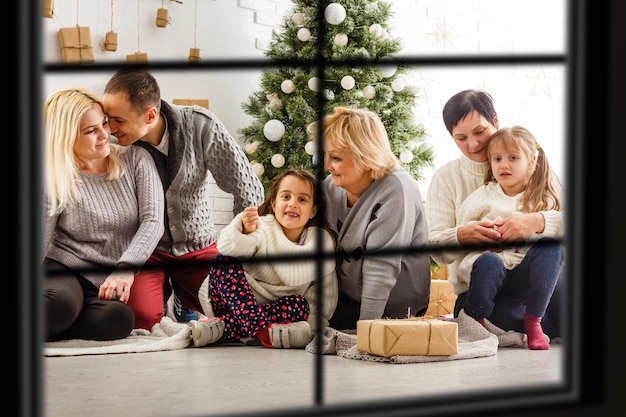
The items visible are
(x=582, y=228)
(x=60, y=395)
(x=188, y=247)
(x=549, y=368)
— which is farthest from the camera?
(x=188, y=247)

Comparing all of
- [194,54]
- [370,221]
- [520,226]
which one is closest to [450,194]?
[520,226]

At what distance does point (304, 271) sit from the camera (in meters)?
4.55

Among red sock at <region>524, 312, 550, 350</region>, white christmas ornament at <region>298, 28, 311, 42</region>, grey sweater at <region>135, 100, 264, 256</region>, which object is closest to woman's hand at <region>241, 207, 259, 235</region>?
grey sweater at <region>135, 100, 264, 256</region>

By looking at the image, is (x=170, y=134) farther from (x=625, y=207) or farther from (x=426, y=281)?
(x=625, y=207)

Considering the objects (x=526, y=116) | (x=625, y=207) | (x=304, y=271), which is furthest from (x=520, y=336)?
(x=625, y=207)

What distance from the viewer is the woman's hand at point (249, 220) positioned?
15.2ft

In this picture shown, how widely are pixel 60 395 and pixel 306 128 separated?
2.60 m

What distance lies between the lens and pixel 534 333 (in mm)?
4531

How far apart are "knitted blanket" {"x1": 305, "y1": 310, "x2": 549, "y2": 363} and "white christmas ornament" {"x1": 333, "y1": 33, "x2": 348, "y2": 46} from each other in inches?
70.2

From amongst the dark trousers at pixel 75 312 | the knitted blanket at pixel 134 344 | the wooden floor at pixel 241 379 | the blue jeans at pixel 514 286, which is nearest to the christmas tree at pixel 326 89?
the blue jeans at pixel 514 286

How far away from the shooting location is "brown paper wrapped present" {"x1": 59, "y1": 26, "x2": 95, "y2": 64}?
4.89m

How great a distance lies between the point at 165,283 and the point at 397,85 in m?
1.86

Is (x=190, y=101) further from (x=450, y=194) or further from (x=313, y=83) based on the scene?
(x=450, y=194)

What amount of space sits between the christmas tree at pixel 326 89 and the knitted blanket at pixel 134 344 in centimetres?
116
